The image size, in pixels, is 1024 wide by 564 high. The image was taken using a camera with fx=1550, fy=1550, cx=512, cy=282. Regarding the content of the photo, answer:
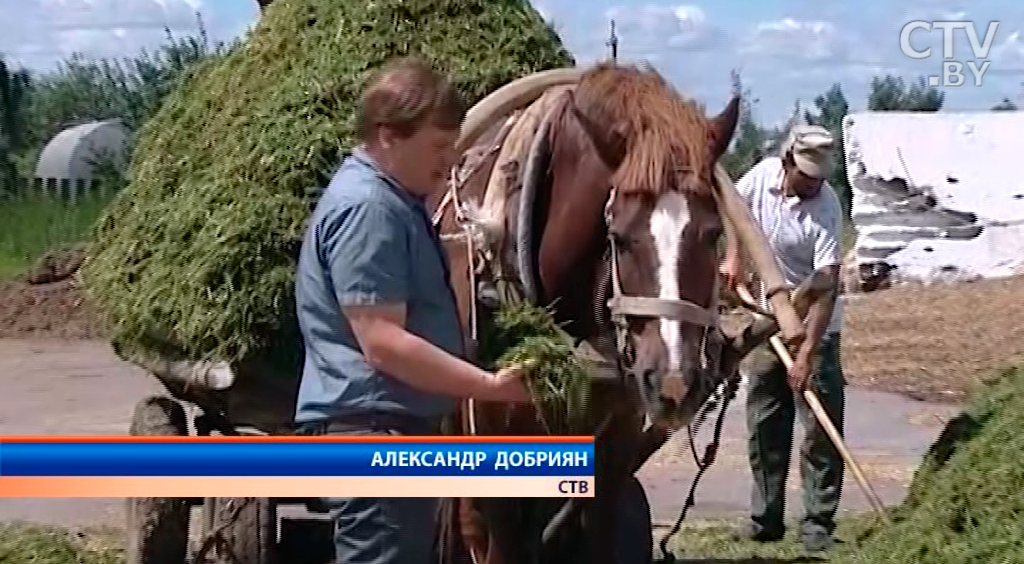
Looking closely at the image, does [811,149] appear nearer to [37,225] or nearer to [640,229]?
[640,229]

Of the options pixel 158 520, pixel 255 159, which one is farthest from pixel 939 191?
pixel 255 159

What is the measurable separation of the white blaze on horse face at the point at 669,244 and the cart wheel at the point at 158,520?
1980 millimetres

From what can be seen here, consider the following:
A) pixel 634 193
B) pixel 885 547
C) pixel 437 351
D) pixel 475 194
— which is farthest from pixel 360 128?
pixel 885 547

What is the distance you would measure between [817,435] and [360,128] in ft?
10.3

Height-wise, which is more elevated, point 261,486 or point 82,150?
point 82,150

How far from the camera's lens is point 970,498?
3361 millimetres

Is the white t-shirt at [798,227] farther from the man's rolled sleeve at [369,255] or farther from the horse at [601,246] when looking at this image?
the man's rolled sleeve at [369,255]

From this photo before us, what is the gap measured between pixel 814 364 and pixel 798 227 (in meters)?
0.56

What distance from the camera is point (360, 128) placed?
292 centimetres

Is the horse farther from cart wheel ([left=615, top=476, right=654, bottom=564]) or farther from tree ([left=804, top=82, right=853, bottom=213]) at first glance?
tree ([left=804, top=82, right=853, bottom=213])

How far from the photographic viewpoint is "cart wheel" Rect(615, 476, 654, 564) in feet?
13.8

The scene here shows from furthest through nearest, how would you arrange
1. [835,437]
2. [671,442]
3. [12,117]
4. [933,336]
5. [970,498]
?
[12,117] → [933,336] → [671,442] → [835,437] → [970,498]

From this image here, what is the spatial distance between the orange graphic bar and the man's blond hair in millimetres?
686

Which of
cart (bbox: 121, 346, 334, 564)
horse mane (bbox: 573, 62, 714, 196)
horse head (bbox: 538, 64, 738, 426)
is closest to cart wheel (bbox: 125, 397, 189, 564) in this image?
cart (bbox: 121, 346, 334, 564)
